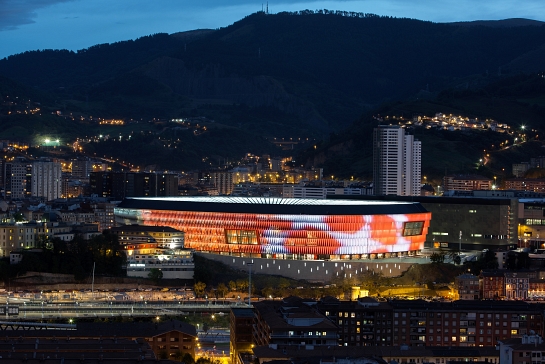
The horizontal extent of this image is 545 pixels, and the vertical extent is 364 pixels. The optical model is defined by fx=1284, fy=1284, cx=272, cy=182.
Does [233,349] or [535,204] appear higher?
[535,204]

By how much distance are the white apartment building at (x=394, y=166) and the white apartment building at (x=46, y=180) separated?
3112 centimetres

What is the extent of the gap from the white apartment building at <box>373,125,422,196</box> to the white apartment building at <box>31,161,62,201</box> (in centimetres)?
3112

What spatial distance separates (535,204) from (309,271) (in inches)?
744

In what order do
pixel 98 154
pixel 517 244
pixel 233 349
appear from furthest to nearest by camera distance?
1. pixel 98 154
2. pixel 517 244
3. pixel 233 349

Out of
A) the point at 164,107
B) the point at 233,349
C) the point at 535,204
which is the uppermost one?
the point at 164,107

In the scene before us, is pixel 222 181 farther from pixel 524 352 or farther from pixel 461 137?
pixel 524 352

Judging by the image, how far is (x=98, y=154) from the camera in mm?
147875

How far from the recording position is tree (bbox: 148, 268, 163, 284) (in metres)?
64.6

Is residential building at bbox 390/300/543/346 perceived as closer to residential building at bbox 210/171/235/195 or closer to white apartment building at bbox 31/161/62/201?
white apartment building at bbox 31/161/62/201

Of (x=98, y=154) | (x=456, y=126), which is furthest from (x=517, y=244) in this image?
(x=98, y=154)

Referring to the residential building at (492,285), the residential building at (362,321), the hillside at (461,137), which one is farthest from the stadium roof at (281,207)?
the hillside at (461,137)

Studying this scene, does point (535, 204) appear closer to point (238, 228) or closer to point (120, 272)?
point (238, 228)

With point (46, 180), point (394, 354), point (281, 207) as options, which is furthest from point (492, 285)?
point (46, 180)

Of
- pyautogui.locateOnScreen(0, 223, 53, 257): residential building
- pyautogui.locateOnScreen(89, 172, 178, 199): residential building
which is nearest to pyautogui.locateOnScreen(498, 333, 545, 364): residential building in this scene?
pyautogui.locateOnScreen(0, 223, 53, 257): residential building
